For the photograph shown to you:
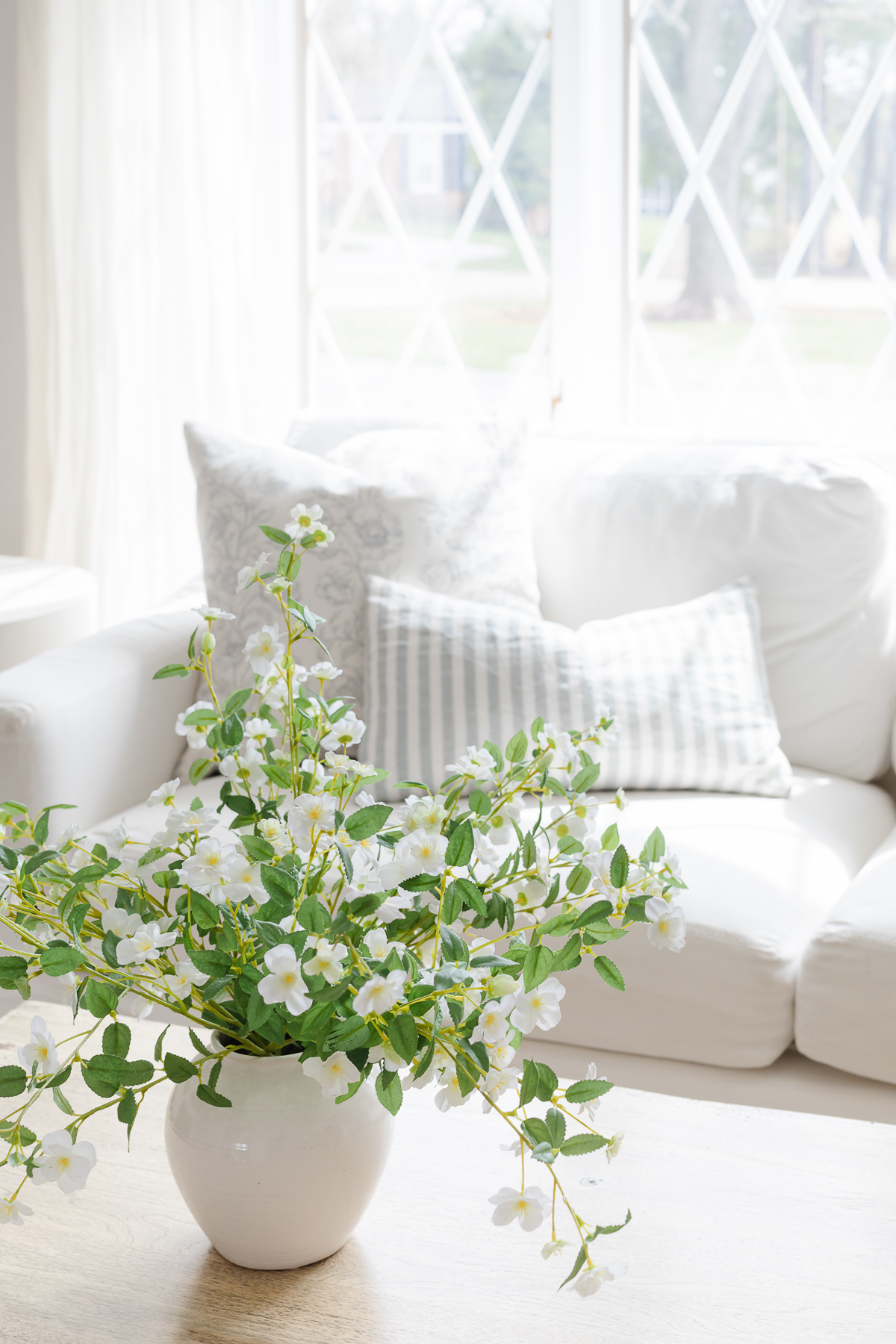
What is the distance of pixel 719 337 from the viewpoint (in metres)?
2.67

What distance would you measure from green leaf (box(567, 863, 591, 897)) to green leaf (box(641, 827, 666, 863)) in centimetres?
3

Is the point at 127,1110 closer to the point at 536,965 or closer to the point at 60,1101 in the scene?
the point at 60,1101

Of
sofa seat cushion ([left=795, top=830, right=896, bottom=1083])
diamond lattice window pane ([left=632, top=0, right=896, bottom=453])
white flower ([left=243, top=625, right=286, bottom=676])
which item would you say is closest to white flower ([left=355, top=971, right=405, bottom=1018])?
white flower ([left=243, top=625, right=286, bottom=676])

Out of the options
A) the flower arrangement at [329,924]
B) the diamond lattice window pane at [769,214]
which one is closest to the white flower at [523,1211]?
the flower arrangement at [329,924]

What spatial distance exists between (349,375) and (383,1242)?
235cm

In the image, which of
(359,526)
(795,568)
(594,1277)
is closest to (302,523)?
(594,1277)

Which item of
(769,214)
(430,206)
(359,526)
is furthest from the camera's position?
(430,206)

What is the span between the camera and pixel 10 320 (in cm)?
313

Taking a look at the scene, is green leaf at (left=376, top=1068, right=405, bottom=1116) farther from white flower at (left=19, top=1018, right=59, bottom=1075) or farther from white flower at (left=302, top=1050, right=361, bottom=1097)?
white flower at (left=19, top=1018, right=59, bottom=1075)

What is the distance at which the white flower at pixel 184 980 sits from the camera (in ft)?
2.35

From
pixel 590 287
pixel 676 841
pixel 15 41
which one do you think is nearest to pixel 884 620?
pixel 676 841

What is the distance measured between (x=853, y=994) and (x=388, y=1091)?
85 centimetres

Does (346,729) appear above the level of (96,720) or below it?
above

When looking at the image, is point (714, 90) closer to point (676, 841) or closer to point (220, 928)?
point (676, 841)
